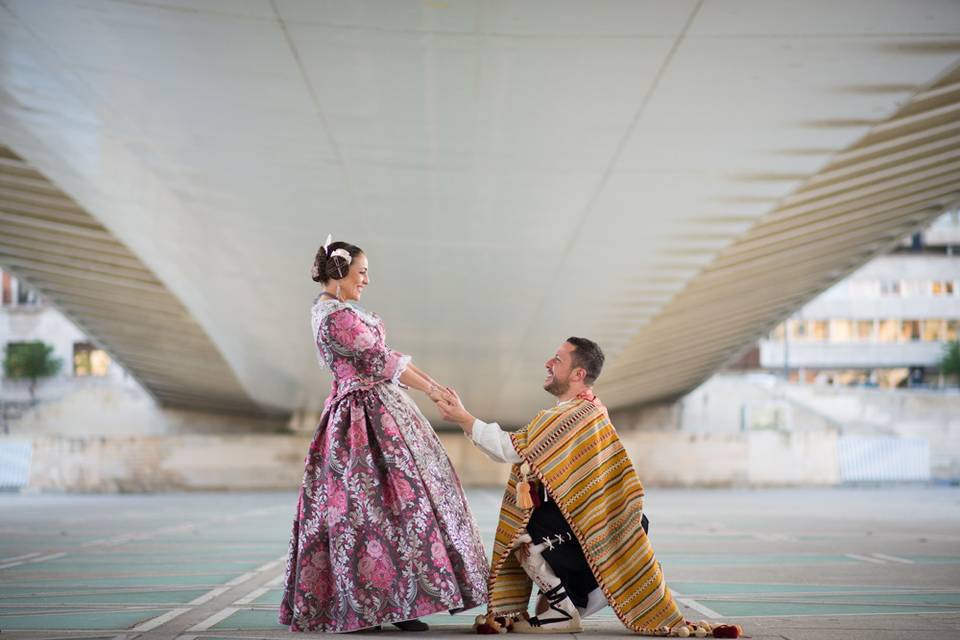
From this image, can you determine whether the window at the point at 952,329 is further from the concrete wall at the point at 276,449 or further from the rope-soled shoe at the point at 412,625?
the rope-soled shoe at the point at 412,625

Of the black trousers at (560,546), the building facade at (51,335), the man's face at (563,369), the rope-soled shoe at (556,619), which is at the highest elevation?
the building facade at (51,335)

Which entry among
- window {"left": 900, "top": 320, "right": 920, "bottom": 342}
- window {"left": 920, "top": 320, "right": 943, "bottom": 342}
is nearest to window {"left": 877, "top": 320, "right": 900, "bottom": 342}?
window {"left": 900, "top": 320, "right": 920, "bottom": 342}

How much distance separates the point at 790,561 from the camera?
32.6 ft

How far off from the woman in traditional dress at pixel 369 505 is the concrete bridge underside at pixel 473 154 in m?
4.29

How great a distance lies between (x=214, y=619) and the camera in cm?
590

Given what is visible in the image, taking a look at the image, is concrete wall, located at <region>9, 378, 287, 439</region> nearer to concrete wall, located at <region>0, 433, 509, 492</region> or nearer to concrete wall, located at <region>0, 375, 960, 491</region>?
concrete wall, located at <region>0, 375, 960, 491</region>

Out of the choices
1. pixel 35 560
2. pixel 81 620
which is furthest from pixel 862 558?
pixel 35 560

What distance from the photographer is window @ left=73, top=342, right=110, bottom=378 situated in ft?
214

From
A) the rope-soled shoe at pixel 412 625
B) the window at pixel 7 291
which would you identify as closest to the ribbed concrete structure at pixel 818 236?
the rope-soled shoe at pixel 412 625

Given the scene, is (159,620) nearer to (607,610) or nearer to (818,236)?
(607,610)

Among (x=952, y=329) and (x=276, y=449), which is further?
(x=952, y=329)

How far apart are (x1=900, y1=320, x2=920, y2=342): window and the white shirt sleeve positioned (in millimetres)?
75897

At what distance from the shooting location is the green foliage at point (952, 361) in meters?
69.9

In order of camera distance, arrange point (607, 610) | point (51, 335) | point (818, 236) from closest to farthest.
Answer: point (607, 610) → point (818, 236) → point (51, 335)
